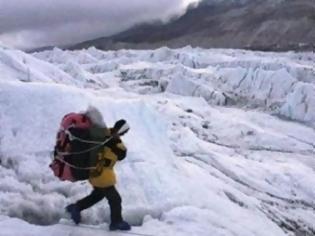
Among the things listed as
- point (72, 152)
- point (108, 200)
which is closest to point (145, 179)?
point (108, 200)

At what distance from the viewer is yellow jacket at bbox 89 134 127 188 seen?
624 centimetres

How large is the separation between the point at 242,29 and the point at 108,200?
5682 inches

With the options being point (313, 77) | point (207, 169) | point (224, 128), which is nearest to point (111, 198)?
point (207, 169)

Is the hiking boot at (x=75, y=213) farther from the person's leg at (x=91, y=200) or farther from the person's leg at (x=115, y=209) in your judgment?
the person's leg at (x=115, y=209)

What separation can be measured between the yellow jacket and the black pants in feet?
0.21

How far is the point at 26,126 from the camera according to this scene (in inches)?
309

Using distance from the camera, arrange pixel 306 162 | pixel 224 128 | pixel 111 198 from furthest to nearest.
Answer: pixel 224 128 < pixel 306 162 < pixel 111 198

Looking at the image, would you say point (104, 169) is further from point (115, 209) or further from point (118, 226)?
point (118, 226)

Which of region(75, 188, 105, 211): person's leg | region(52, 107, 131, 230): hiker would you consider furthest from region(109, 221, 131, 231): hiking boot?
region(75, 188, 105, 211): person's leg

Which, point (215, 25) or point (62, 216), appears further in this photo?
point (215, 25)

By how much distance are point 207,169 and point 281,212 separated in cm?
132

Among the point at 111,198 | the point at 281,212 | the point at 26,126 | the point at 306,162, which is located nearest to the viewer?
the point at 111,198

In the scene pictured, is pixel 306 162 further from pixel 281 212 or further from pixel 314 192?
pixel 281 212

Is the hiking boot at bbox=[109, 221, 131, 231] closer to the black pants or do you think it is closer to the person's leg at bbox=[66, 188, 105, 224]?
the black pants
